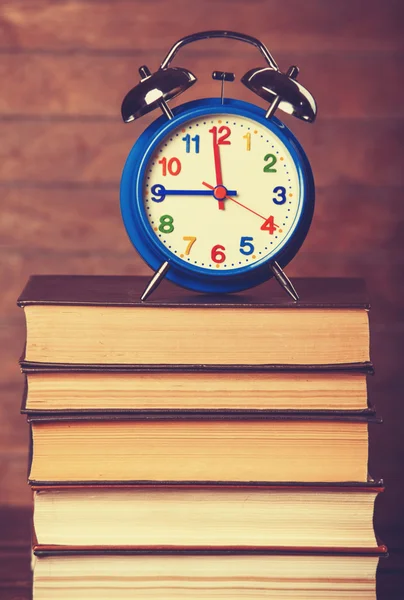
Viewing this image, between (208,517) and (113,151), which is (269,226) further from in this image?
(113,151)

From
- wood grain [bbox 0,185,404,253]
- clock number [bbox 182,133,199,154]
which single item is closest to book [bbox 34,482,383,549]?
clock number [bbox 182,133,199,154]

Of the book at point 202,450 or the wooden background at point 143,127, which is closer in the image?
the book at point 202,450

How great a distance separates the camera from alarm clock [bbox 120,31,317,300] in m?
1.42

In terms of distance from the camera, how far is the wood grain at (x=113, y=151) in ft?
6.32

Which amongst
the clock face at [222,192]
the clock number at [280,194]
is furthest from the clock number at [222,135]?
the clock number at [280,194]

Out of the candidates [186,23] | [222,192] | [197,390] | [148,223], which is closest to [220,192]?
[222,192]

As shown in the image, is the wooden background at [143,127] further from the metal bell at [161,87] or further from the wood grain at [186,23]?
the metal bell at [161,87]

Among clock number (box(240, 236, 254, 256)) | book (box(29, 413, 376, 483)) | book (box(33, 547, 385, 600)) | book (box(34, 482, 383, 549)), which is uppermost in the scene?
clock number (box(240, 236, 254, 256))

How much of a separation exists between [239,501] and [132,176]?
0.53 meters

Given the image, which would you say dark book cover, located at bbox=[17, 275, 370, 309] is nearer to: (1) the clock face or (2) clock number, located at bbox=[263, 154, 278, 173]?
(1) the clock face

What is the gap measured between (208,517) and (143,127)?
2.77 feet

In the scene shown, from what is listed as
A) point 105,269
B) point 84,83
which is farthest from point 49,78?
point 105,269

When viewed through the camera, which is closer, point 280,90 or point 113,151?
point 280,90

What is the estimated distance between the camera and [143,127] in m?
1.93
